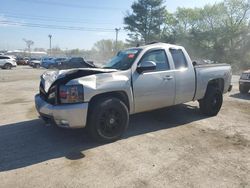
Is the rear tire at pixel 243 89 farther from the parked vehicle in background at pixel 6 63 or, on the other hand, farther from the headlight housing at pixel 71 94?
the parked vehicle in background at pixel 6 63

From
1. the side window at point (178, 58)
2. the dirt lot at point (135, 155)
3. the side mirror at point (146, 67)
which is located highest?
the side window at point (178, 58)

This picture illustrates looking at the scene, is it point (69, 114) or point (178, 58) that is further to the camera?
point (178, 58)

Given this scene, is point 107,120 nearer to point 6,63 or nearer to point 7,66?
point 6,63

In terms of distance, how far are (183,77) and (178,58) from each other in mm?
488

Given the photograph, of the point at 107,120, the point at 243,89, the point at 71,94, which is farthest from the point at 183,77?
the point at 243,89

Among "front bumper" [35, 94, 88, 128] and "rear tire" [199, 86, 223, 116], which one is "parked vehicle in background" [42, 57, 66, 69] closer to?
"rear tire" [199, 86, 223, 116]

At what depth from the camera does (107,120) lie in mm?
4383

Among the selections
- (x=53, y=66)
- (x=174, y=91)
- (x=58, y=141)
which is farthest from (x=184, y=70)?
(x=53, y=66)

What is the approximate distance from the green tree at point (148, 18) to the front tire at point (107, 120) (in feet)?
146

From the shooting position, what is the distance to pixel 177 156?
396cm

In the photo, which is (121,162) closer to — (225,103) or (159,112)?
(159,112)

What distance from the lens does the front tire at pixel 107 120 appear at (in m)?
4.19

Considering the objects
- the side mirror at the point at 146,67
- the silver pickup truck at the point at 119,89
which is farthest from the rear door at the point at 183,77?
the side mirror at the point at 146,67

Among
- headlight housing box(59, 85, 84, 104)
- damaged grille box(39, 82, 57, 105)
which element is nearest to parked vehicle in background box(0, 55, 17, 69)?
damaged grille box(39, 82, 57, 105)
